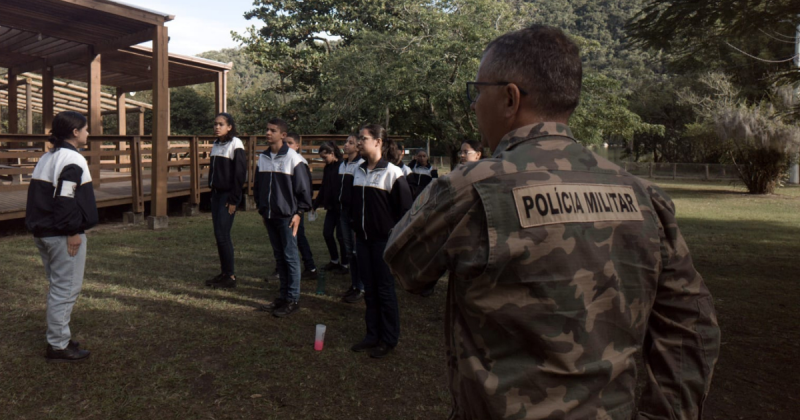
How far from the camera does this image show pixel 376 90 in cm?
1827

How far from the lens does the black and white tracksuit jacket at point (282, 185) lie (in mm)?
5629

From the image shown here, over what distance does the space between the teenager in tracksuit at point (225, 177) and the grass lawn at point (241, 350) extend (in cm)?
72

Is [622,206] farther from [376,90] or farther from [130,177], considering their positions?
[376,90]

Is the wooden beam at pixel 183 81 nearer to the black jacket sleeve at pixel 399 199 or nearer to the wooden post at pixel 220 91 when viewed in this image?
the wooden post at pixel 220 91

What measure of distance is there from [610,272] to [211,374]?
11.6ft

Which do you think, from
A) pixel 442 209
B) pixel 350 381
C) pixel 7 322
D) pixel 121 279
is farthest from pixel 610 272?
pixel 121 279

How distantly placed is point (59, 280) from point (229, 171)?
92.3 inches

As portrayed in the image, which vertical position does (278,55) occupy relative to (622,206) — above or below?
above

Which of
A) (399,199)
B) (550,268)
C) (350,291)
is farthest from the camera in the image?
(350,291)

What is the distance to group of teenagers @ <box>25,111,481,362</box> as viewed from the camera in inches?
161

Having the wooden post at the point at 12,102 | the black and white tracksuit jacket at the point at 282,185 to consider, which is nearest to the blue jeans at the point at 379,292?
the black and white tracksuit jacket at the point at 282,185

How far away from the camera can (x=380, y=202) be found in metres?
4.74

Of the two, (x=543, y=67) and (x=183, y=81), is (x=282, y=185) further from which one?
(x=183, y=81)

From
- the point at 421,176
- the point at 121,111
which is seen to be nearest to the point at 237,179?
the point at 421,176
